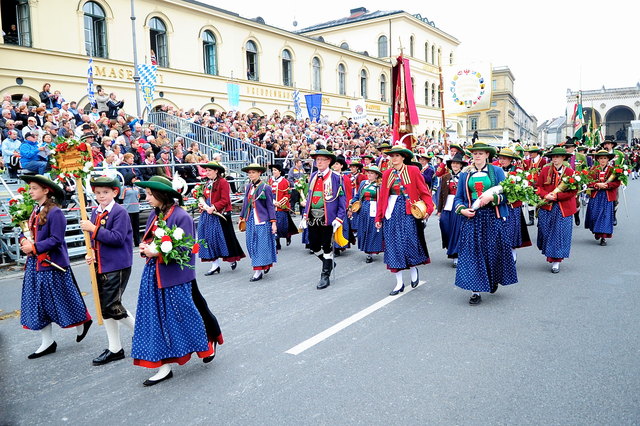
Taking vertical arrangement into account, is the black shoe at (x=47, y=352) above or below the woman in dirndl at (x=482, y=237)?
below

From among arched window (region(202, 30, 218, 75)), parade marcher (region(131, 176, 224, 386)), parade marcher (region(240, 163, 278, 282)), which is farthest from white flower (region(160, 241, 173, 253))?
arched window (region(202, 30, 218, 75))

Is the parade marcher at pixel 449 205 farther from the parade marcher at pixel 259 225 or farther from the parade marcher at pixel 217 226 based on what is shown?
the parade marcher at pixel 217 226

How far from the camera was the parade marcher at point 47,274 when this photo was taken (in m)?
4.83

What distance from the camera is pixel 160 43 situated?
990 inches

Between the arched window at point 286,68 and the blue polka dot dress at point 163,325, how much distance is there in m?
29.9

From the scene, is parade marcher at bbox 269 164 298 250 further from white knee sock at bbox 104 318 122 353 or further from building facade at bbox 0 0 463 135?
→ building facade at bbox 0 0 463 135

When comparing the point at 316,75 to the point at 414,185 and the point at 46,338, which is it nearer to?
the point at 414,185

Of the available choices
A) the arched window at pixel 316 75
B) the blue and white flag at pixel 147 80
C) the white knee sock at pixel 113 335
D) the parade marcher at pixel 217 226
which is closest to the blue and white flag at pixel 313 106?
the arched window at pixel 316 75

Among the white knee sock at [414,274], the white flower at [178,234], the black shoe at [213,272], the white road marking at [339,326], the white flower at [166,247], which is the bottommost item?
the white road marking at [339,326]

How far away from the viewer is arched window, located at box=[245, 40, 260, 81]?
30219 millimetres

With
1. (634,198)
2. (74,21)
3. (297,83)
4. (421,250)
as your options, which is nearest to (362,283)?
(421,250)

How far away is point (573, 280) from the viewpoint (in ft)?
24.1

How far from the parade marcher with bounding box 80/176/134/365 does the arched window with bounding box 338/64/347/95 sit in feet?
118

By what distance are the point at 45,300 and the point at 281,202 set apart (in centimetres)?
576
